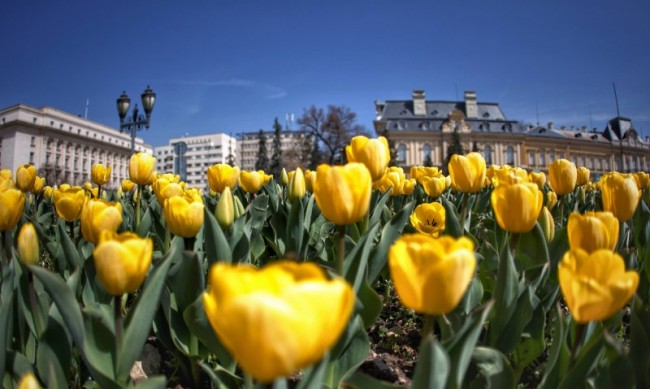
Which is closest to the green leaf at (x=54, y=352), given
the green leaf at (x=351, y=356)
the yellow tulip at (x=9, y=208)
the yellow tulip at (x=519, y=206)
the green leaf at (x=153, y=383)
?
the green leaf at (x=153, y=383)

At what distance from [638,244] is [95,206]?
1.93 metres

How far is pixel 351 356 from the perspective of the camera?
0.90 meters

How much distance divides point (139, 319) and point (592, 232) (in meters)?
0.86

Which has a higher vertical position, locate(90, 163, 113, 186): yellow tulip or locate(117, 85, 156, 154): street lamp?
locate(117, 85, 156, 154): street lamp

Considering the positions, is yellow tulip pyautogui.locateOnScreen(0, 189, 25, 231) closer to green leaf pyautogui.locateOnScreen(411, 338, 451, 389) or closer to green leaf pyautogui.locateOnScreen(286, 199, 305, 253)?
green leaf pyautogui.locateOnScreen(286, 199, 305, 253)

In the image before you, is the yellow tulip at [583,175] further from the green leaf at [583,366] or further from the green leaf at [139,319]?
the green leaf at [139,319]

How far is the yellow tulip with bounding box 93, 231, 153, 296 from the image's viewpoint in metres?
0.69

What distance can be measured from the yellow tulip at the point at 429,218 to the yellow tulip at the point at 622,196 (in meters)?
0.52

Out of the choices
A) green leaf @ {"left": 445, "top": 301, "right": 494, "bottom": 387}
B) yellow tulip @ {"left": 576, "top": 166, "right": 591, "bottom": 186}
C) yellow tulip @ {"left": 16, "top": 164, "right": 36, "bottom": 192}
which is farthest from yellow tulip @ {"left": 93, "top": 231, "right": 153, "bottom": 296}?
yellow tulip @ {"left": 576, "top": 166, "right": 591, "bottom": 186}

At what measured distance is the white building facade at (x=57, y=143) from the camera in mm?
53781

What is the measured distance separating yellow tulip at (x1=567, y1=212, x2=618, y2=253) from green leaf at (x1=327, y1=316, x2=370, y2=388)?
0.44m

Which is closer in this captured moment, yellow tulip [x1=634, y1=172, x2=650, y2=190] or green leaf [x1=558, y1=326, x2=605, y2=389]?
green leaf [x1=558, y1=326, x2=605, y2=389]

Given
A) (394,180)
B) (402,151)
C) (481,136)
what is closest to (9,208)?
(394,180)

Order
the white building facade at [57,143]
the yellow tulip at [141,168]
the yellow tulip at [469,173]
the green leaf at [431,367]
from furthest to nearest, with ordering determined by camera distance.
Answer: the white building facade at [57,143] → the yellow tulip at [141,168] → the yellow tulip at [469,173] → the green leaf at [431,367]
